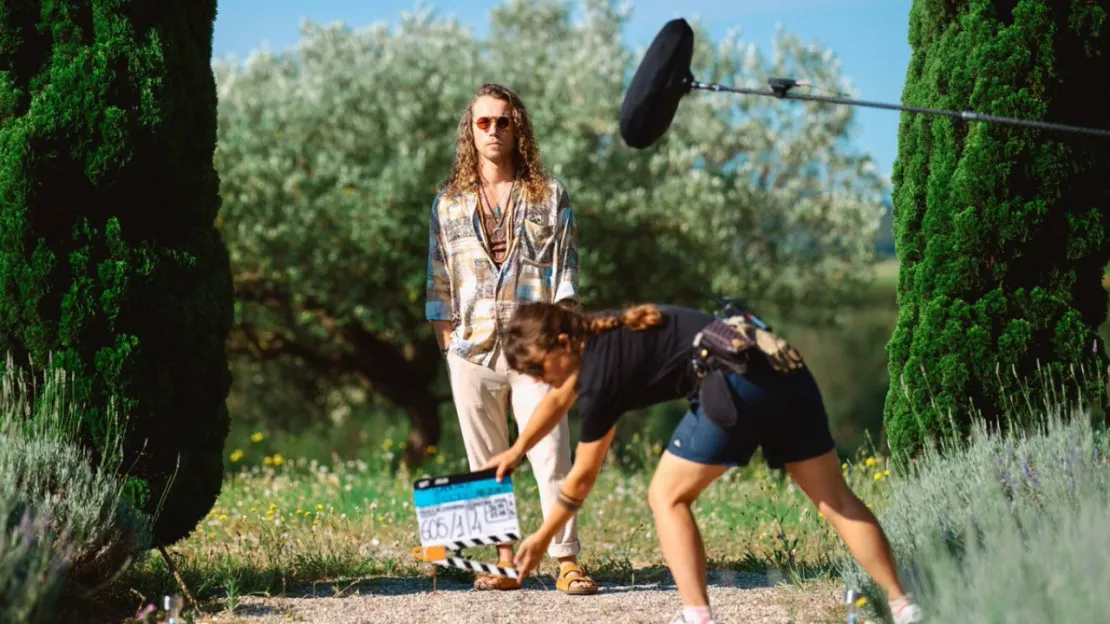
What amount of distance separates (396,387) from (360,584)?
644 cm

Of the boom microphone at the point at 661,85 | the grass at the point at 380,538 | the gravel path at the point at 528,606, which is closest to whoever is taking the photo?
the boom microphone at the point at 661,85

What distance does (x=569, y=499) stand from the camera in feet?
12.1

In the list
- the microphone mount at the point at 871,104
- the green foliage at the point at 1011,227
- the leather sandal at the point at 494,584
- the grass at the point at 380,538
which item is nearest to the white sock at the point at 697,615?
the grass at the point at 380,538

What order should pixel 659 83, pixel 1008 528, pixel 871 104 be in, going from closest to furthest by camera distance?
pixel 1008 528 < pixel 871 104 < pixel 659 83

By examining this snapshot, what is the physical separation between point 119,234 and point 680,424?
2.65 m

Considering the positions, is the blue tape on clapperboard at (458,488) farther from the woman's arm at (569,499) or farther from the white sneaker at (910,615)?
the white sneaker at (910,615)

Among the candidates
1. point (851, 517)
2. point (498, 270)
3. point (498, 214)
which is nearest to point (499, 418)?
point (498, 270)

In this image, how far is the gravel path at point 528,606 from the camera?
4.57m

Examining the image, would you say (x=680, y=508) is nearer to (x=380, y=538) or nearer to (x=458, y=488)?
(x=458, y=488)

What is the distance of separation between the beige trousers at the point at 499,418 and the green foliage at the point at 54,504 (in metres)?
1.34

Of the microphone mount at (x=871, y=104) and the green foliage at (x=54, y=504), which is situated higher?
the microphone mount at (x=871, y=104)

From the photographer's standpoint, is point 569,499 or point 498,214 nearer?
point 569,499

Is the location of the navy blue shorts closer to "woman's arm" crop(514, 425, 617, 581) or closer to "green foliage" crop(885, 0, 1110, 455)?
"woman's arm" crop(514, 425, 617, 581)

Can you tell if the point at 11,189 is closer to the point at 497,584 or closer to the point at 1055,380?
the point at 497,584
